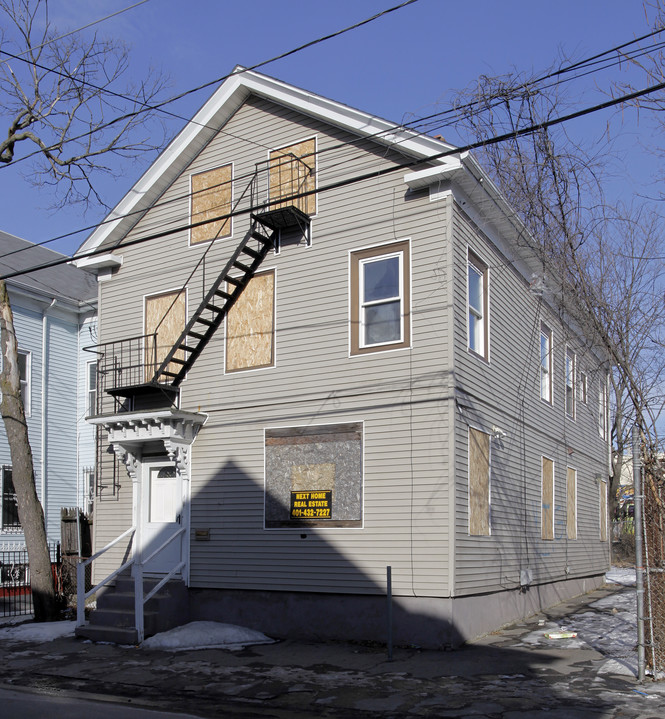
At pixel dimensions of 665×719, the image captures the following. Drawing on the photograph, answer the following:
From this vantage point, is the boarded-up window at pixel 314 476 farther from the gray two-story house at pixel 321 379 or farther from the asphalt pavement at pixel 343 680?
the asphalt pavement at pixel 343 680

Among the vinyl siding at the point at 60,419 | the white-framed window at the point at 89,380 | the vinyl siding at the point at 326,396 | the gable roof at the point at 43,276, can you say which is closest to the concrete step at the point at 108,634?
the vinyl siding at the point at 326,396

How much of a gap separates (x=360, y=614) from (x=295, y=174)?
317 inches

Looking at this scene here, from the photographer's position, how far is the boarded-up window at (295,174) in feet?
48.0

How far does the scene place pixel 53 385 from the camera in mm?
24781

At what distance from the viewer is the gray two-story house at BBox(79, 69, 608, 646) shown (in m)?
12.7

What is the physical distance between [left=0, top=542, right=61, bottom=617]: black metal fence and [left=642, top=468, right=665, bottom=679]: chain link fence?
12656 millimetres

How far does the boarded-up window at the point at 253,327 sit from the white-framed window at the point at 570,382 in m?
9.16

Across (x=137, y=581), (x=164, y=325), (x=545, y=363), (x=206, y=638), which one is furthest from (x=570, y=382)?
(x=137, y=581)

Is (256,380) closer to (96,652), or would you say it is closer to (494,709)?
(96,652)

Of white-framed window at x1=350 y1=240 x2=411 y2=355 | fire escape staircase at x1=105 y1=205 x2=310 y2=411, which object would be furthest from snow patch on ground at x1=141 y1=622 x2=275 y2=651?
white-framed window at x1=350 y1=240 x2=411 y2=355

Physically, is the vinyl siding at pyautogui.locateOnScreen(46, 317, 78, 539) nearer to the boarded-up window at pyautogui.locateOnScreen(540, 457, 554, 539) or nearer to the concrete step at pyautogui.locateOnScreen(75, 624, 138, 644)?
the concrete step at pyautogui.locateOnScreen(75, 624, 138, 644)

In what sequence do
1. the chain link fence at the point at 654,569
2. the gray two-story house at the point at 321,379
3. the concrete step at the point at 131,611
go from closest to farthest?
the chain link fence at the point at 654,569 → the gray two-story house at the point at 321,379 → the concrete step at the point at 131,611

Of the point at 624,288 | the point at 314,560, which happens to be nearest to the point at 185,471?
the point at 314,560

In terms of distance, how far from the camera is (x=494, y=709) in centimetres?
826
